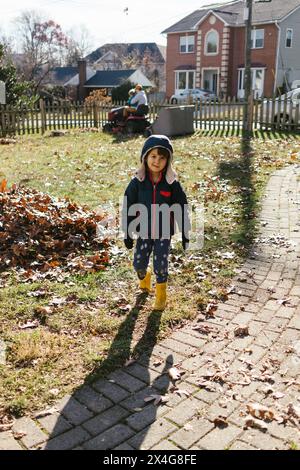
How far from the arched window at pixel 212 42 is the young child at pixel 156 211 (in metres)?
42.0

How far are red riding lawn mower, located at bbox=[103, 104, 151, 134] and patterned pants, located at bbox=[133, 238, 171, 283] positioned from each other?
12.1 metres

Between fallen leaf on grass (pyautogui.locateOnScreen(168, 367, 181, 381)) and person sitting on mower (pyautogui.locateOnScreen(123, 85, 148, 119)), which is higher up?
person sitting on mower (pyautogui.locateOnScreen(123, 85, 148, 119))

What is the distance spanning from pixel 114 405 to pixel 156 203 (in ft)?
6.11

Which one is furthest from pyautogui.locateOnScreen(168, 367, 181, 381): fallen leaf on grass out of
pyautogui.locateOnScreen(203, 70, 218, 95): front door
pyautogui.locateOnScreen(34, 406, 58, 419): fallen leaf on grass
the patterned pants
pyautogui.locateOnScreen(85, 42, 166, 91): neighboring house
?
pyautogui.locateOnScreen(85, 42, 166, 91): neighboring house

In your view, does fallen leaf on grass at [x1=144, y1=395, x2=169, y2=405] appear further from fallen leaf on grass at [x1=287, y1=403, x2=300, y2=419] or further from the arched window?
the arched window

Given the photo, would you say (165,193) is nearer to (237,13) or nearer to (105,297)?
(105,297)

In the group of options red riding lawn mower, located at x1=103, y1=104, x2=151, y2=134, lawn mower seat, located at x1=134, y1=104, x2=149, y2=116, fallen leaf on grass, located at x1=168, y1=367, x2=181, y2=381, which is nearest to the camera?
fallen leaf on grass, located at x1=168, y1=367, x2=181, y2=381

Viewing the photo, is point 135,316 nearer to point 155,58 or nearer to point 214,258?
point 214,258

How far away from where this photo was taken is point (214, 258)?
5.39 metres

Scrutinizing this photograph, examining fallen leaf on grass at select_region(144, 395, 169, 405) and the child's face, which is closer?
fallen leaf on grass at select_region(144, 395, 169, 405)

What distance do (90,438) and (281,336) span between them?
1.82 meters

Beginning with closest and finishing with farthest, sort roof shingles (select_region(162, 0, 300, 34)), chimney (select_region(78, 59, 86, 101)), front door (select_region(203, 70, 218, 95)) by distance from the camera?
roof shingles (select_region(162, 0, 300, 34))
front door (select_region(203, 70, 218, 95))
chimney (select_region(78, 59, 86, 101))

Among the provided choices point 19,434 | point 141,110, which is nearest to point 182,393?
point 19,434

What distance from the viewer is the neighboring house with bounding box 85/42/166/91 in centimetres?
6425
